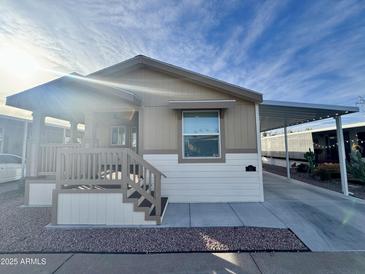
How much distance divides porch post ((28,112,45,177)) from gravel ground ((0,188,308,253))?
6.05ft

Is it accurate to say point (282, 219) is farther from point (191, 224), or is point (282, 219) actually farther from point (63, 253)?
point (63, 253)

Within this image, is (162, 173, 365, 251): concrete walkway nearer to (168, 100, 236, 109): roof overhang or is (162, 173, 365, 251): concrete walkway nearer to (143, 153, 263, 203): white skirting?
(143, 153, 263, 203): white skirting

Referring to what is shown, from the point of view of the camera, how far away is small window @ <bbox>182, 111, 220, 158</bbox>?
5.72 metres

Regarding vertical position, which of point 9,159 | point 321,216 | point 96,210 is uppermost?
point 9,159

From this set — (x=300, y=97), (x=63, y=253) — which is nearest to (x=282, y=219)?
(x=63, y=253)

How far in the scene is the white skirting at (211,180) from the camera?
552 cm

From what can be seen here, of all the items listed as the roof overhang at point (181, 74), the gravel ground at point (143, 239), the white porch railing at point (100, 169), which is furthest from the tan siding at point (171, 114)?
the gravel ground at point (143, 239)

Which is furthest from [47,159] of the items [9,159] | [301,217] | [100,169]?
[301,217]

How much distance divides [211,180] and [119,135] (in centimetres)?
A: 482

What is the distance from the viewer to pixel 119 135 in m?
7.79

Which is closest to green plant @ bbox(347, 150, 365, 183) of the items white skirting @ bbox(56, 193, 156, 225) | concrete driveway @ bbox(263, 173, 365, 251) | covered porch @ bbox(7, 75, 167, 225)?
concrete driveway @ bbox(263, 173, 365, 251)

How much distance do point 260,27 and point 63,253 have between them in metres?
10.4

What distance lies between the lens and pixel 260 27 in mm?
7691

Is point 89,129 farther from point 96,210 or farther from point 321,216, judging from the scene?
point 321,216
